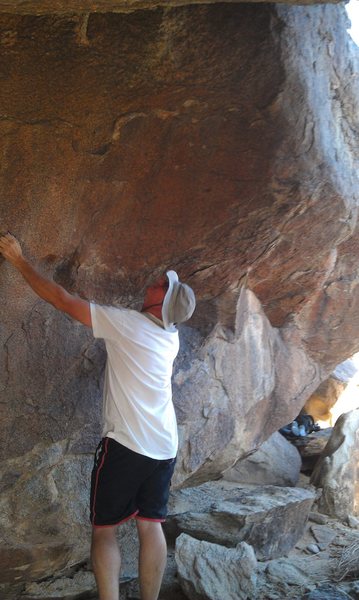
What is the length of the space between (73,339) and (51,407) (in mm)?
319

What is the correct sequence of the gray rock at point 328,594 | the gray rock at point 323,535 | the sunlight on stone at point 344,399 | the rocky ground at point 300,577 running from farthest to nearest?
the sunlight on stone at point 344,399
the gray rock at point 323,535
the rocky ground at point 300,577
the gray rock at point 328,594

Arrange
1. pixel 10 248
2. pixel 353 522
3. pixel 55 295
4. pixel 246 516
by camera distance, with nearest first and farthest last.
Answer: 1. pixel 55 295
2. pixel 10 248
3. pixel 246 516
4. pixel 353 522

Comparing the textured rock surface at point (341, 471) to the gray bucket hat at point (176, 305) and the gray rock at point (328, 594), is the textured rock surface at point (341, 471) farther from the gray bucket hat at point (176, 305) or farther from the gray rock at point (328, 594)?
the gray bucket hat at point (176, 305)

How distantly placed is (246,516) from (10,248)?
7.08 ft

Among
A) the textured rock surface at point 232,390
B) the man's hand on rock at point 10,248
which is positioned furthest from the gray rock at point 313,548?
the man's hand on rock at point 10,248

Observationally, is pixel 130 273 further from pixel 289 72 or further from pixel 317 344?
pixel 317 344

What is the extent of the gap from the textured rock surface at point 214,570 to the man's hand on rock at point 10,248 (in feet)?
5.73

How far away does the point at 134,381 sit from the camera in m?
2.66

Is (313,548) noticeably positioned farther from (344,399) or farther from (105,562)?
(344,399)

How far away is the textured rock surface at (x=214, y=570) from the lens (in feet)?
10.7

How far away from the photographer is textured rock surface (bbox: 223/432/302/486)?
5117mm

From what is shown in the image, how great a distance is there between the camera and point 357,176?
3.11 meters

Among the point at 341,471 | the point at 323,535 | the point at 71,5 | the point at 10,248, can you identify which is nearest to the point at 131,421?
the point at 10,248

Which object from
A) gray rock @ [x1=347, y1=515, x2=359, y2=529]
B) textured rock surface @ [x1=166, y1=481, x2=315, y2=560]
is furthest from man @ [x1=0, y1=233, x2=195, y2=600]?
gray rock @ [x1=347, y1=515, x2=359, y2=529]
